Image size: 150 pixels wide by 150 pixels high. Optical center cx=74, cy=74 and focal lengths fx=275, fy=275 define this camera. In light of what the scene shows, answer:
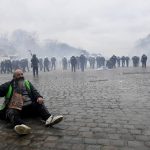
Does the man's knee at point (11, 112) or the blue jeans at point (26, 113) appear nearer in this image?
the blue jeans at point (26, 113)

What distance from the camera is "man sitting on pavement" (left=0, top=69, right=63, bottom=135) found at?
5.94 m

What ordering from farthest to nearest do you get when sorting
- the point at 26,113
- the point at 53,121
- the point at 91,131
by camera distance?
the point at 26,113 < the point at 53,121 < the point at 91,131

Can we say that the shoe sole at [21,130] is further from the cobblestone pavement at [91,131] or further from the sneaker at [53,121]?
the sneaker at [53,121]

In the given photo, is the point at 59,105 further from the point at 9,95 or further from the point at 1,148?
the point at 1,148

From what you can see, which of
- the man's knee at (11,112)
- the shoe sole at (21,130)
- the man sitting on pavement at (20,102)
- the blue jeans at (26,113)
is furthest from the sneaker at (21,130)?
the man's knee at (11,112)

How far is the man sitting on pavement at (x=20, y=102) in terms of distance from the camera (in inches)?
234

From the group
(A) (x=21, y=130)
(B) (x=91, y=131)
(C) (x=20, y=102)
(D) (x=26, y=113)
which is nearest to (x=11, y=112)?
(C) (x=20, y=102)

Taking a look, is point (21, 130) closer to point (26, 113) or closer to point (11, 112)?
point (11, 112)

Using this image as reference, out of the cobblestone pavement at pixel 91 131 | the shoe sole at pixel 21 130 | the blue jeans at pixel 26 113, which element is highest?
the blue jeans at pixel 26 113

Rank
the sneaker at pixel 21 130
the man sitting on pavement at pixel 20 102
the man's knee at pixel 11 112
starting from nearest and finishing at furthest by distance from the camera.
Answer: the sneaker at pixel 21 130 < the man's knee at pixel 11 112 < the man sitting on pavement at pixel 20 102

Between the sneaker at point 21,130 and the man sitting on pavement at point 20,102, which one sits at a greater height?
the man sitting on pavement at point 20,102

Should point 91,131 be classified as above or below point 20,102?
below

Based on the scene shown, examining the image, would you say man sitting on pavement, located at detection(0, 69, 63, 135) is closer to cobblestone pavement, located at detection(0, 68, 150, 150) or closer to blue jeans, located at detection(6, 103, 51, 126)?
blue jeans, located at detection(6, 103, 51, 126)

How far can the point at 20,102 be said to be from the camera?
6172 mm
